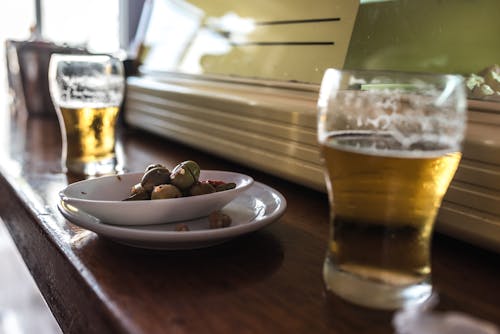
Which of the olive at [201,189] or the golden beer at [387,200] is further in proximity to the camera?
the olive at [201,189]

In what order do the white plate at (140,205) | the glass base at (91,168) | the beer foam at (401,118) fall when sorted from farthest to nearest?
the glass base at (91,168) → the white plate at (140,205) → the beer foam at (401,118)

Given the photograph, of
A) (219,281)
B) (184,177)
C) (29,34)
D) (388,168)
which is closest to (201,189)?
(184,177)

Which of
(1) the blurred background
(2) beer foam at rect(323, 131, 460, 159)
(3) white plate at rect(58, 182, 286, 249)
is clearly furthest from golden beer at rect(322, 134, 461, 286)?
(1) the blurred background

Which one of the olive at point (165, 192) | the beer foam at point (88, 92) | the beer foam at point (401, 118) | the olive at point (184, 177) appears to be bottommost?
the olive at point (165, 192)

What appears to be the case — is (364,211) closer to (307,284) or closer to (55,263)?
(307,284)

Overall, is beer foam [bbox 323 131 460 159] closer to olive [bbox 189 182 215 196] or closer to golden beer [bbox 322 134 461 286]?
golden beer [bbox 322 134 461 286]

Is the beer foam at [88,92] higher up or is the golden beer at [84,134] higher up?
the beer foam at [88,92]

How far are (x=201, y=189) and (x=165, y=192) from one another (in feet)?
0.15

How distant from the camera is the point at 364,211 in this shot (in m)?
0.45

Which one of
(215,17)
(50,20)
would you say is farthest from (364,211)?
(50,20)

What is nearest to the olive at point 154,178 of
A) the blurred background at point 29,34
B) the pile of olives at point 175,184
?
the pile of olives at point 175,184

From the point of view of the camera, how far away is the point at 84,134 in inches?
39.0

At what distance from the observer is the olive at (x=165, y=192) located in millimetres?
589

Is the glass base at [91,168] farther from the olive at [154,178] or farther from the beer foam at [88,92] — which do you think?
the olive at [154,178]
